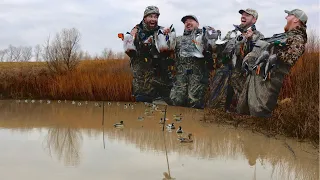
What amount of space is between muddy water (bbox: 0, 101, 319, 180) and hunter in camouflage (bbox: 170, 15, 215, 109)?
0.45 m

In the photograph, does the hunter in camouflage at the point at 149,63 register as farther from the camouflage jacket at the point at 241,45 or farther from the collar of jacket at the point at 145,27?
the camouflage jacket at the point at 241,45

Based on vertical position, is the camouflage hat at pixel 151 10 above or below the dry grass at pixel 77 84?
above

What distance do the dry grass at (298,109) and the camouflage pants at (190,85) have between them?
2.15 ft

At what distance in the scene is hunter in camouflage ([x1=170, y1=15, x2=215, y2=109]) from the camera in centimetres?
806

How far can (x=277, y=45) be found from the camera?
646 centimetres

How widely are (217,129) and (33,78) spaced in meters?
6.76

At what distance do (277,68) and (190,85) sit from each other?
2298 mm

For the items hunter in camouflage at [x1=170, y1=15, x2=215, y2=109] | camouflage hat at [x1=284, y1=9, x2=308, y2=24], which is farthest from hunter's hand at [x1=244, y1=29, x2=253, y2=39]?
hunter in camouflage at [x1=170, y1=15, x2=215, y2=109]

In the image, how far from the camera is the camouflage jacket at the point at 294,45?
631 centimetres

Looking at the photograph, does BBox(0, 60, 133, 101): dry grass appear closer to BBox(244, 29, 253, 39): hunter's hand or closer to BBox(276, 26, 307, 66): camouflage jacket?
BBox(244, 29, 253, 39): hunter's hand

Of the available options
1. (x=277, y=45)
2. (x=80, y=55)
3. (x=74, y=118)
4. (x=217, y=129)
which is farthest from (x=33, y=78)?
(x=277, y=45)

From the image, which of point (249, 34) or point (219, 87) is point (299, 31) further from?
point (219, 87)

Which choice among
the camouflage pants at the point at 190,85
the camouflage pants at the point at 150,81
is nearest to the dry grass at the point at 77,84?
the camouflage pants at the point at 150,81

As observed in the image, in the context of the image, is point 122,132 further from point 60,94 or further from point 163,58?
point 60,94
